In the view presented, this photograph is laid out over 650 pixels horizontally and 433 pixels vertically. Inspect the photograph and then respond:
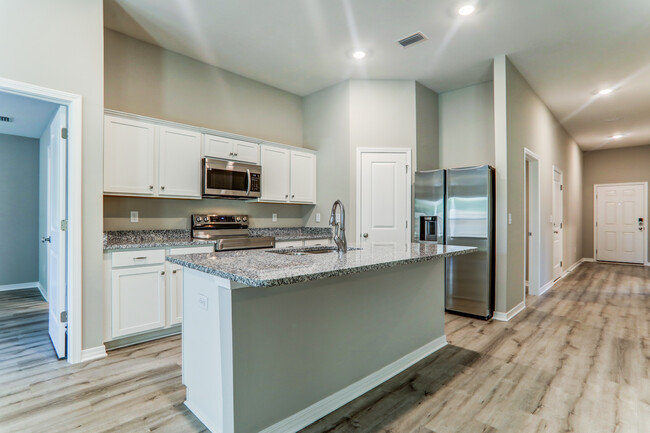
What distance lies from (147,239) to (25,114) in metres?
2.39

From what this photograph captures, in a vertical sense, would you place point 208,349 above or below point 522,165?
below

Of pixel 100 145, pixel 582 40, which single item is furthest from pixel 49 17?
pixel 582 40

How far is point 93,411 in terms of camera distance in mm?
1979

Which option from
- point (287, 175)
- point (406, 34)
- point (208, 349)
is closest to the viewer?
point (208, 349)

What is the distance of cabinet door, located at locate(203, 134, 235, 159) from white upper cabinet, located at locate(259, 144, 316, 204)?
0.47 m

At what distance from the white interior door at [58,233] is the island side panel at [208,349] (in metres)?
1.41

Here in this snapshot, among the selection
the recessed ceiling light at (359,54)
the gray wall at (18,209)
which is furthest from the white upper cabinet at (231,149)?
the gray wall at (18,209)

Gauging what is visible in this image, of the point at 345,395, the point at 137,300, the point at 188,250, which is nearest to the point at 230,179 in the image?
the point at 188,250

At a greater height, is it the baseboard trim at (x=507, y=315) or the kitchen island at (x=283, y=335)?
the kitchen island at (x=283, y=335)

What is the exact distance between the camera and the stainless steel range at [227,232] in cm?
371

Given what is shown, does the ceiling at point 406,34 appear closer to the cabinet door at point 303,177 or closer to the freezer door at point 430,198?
the cabinet door at point 303,177

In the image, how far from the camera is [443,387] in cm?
228

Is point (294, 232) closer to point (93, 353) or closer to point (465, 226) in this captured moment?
point (465, 226)

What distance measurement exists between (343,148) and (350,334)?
9.55 feet
